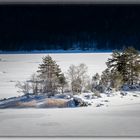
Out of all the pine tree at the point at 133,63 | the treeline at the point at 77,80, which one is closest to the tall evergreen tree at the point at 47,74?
the treeline at the point at 77,80

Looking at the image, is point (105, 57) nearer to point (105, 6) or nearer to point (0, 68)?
point (105, 6)

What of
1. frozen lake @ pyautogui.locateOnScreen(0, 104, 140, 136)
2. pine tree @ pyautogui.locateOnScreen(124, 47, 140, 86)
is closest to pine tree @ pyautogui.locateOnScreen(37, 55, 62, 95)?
frozen lake @ pyautogui.locateOnScreen(0, 104, 140, 136)

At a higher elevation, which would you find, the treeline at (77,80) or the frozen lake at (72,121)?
the treeline at (77,80)

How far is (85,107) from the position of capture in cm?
392

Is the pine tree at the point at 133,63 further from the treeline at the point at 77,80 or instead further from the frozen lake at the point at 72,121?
the frozen lake at the point at 72,121

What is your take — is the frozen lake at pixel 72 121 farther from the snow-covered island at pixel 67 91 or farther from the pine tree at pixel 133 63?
the pine tree at pixel 133 63

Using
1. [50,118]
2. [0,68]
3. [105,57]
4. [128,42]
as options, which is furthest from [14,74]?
[128,42]

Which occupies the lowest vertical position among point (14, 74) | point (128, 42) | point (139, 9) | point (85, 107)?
point (85, 107)

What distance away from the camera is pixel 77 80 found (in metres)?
3.93

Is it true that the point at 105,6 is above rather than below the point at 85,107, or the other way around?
above

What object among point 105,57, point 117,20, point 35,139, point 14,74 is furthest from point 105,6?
point 35,139

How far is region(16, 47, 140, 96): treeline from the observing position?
12.9 ft

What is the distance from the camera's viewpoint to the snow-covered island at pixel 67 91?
388 cm

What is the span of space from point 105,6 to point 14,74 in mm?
1077
